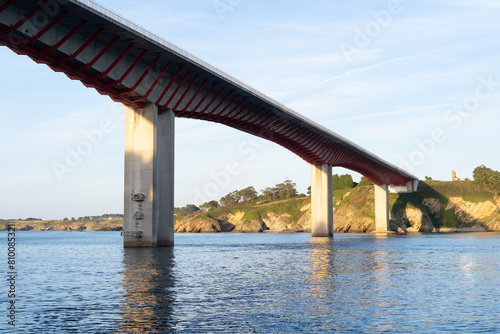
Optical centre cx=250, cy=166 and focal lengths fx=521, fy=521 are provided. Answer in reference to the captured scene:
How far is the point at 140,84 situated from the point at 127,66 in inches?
104

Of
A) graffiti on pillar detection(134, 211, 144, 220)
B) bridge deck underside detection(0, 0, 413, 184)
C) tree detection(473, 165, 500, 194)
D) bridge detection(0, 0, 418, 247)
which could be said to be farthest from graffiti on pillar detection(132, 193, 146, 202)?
tree detection(473, 165, 500, 194)

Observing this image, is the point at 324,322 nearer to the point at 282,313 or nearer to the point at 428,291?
the point at 282,313

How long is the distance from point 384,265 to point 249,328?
1019 inches

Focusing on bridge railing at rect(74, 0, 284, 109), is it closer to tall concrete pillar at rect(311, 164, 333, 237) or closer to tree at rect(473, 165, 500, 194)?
tall concrete pillar at rect(311, 164, 333, 237)

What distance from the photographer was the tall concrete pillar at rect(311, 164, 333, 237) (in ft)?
372

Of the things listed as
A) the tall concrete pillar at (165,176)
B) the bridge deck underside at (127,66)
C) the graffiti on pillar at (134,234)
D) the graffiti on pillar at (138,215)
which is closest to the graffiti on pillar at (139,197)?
the graffiti on pillar at (138,215)

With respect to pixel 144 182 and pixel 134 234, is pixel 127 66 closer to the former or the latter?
Answer: pixel 144 182

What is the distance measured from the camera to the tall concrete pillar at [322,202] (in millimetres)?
113312

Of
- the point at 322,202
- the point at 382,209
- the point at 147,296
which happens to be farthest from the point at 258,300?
the point at 382,209

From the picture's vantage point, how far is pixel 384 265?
136 ft

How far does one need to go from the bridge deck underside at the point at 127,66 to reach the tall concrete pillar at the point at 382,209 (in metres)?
80.0

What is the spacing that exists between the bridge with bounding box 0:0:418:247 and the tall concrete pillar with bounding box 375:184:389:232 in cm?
8241

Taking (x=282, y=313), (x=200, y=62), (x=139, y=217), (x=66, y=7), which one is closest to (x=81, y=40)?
(x=66, y=7)

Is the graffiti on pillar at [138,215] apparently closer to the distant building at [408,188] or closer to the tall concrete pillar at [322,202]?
the tall concrete pillar at [322,202]
